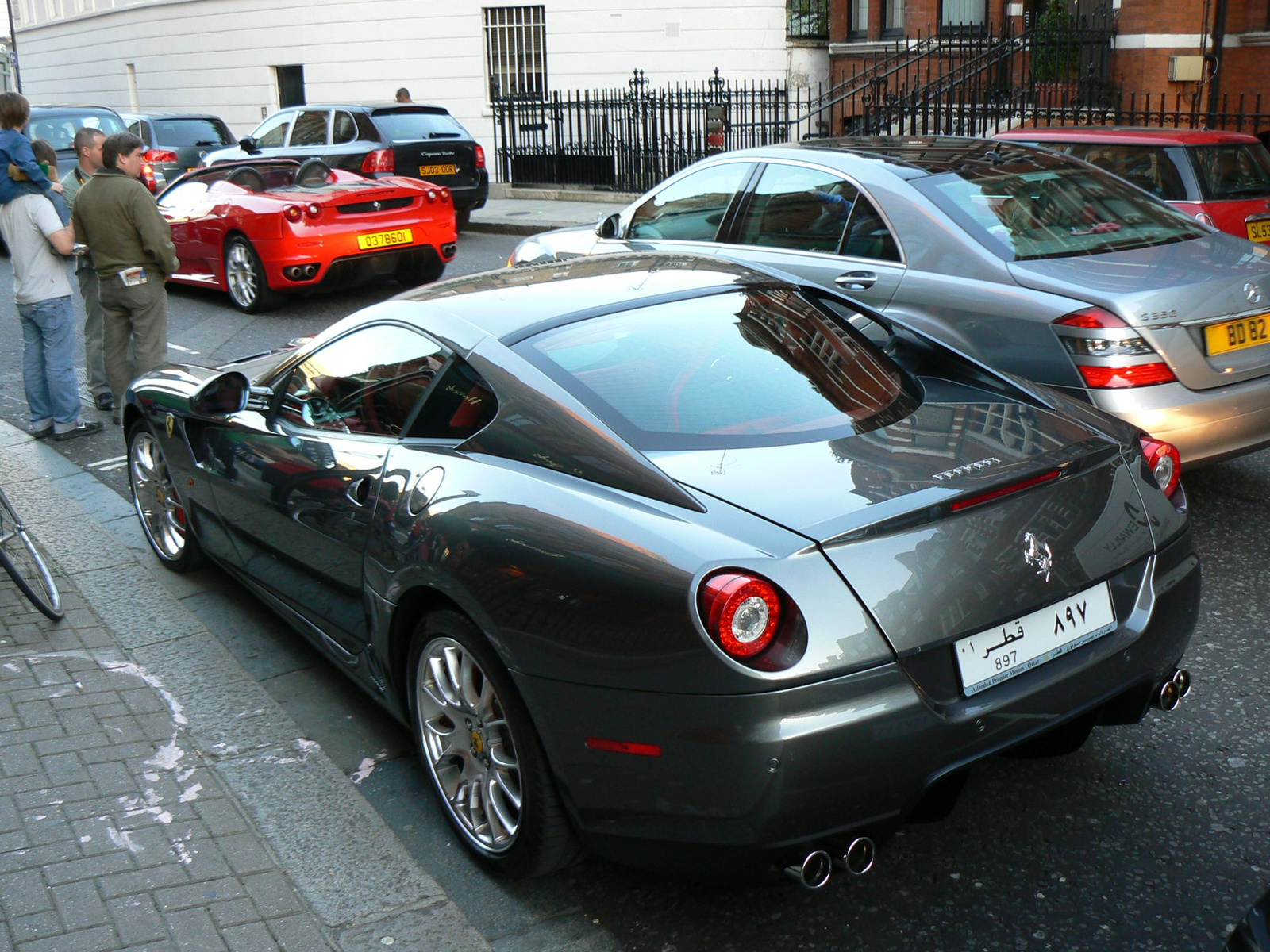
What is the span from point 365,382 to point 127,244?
4364 millimetres

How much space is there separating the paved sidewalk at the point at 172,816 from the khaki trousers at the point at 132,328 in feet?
10.9

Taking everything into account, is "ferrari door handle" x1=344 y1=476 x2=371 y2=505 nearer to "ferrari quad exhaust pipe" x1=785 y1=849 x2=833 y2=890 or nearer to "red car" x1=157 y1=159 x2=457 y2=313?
"ferrari quad exhaust pipe" x1=785 y1=849 x2=833 y2=890

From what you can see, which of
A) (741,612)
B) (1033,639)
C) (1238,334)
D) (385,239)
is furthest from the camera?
(385,239)

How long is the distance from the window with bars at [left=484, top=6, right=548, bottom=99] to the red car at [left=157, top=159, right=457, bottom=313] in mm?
13171

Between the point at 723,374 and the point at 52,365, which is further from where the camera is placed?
the point at 52,365

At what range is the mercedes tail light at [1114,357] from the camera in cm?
493

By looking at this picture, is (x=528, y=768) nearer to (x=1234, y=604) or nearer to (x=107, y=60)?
(x=1234, y=604)

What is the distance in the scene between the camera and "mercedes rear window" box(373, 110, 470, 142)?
17.1 metres

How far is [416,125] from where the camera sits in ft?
57.2

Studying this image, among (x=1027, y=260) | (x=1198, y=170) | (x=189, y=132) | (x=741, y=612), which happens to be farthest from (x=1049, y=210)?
(x=189, y=132)

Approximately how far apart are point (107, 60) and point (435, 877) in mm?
39632

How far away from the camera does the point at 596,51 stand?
24.0 meters

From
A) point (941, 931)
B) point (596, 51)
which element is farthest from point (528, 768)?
point (596, 51)

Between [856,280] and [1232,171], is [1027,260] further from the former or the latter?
[1232,171]
